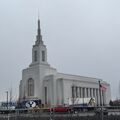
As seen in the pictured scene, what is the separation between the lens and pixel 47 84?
118 metres

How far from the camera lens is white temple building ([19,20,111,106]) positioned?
115 m

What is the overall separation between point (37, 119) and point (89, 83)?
9490cm

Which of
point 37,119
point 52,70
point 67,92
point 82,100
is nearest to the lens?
point 37,119

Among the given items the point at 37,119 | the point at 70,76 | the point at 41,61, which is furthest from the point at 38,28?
the point at 37,119

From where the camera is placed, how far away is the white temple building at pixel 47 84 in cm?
11538

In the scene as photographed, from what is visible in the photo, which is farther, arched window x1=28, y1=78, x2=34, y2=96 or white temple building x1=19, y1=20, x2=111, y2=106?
arched window x1=28, y1=78, x2=34, y2=96

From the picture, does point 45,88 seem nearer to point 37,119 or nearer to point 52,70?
point 52,70

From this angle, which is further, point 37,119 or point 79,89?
point 79,89

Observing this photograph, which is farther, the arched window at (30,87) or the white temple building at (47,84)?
the arched window at (30,87)

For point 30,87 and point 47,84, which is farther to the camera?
point 30,87

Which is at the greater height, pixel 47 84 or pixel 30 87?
pixel 47 84

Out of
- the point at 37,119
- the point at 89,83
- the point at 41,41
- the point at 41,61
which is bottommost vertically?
the point at 37,119

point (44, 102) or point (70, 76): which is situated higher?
point (70, 76)

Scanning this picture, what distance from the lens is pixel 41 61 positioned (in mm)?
124625
